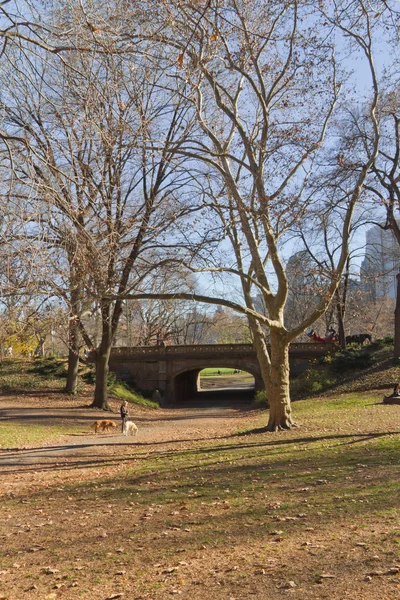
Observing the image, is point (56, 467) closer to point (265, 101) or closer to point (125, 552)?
point (125, 552)

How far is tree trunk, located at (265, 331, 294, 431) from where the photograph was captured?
50.9 feet

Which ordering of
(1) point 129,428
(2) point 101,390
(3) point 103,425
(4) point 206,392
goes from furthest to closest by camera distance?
(4) point 206,392
(2) point 101,390
(3) point 103,425
(1) point 129,428

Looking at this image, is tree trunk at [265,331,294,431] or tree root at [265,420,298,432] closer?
tree trunk at [265,331,294,431]

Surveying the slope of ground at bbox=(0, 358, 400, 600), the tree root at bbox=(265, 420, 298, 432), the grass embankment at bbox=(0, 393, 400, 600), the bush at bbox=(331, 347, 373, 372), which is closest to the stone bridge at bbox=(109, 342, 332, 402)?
the bush at bbox=(331, 347, 373, 372)

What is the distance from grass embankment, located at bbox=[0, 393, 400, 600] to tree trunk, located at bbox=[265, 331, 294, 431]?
239cm

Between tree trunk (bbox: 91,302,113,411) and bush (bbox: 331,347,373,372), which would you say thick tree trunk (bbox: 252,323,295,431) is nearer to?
tree trunk (bbox: 91,302,113,411)

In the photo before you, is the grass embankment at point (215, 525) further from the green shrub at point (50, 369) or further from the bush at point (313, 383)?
the green shrub at point (50, 369)

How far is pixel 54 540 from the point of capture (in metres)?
7.34

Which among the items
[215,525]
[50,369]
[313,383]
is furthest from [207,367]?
[215,525]

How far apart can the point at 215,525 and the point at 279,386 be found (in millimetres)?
8500

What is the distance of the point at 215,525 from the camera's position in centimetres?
731

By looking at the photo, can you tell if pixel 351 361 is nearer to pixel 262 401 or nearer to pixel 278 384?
pixel 262 401

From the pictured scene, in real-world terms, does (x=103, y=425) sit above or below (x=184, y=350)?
below

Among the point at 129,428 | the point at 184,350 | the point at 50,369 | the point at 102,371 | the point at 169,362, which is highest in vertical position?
the point at 184,350
